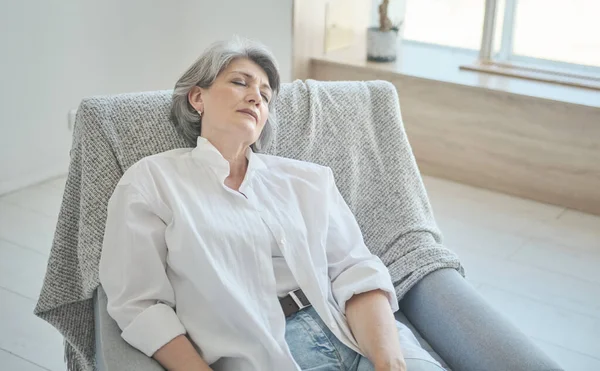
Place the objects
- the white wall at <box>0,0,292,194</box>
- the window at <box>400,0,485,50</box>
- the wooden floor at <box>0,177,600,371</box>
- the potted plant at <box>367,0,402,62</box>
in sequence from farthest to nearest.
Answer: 1. the window at <box>400,0,485,50</box>
2. the potted plant at <box>367,0,402,62</box>
3. the white wall at <box>0,0,292,194</box>
4. the wooden floor at <box>0,177,600,371</box>

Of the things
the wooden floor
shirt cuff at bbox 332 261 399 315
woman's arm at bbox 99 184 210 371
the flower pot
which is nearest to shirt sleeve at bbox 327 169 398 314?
shirt cuff at bbox 332 261 399 315

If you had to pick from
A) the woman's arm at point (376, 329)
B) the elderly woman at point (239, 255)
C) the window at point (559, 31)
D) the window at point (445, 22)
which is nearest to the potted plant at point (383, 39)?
the window at point (445, 22)

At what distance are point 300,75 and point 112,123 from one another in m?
2.07

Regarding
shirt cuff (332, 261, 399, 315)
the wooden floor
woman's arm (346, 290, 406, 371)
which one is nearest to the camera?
woman's arm (346, 290, 406, 371)

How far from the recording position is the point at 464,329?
1536 millimetres

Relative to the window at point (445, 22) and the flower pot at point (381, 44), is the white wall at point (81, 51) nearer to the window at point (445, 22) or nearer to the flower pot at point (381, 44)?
the flower pot at point (381, 44)

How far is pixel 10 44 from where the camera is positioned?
2980mm

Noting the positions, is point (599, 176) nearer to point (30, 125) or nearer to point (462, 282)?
point (462, 282)

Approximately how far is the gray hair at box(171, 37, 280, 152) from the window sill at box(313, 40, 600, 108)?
5.70ft

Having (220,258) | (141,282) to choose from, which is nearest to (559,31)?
(220,258)

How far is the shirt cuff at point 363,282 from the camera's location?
1.57 meters

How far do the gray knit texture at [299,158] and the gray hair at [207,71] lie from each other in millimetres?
34

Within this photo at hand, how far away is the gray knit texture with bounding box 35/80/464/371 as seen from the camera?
1592mm

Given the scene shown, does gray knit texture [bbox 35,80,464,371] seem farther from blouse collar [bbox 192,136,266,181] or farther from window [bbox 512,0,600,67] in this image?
window [bbox 512,0,600,67]
